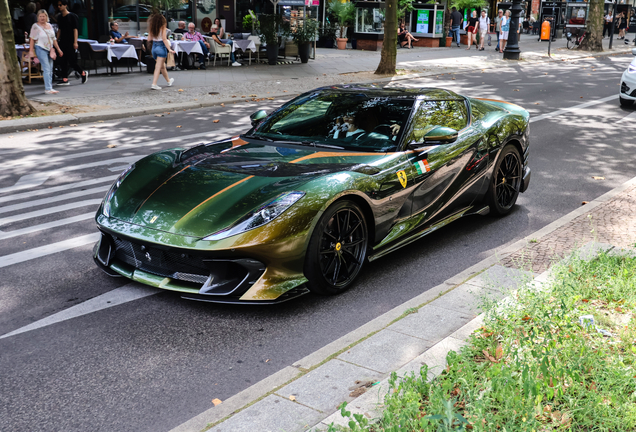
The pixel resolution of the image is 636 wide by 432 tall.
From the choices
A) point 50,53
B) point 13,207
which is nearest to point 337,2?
point 50,53

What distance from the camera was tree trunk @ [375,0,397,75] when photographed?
20.1 metres

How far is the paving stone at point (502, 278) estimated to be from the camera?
4660 millimetres

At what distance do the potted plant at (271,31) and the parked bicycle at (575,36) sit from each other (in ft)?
66.3

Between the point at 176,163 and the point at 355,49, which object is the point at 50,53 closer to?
the point at 176,163

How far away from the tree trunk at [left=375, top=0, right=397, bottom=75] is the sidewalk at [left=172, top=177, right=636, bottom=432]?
1581cm

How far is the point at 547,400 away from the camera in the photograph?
9.95 feet

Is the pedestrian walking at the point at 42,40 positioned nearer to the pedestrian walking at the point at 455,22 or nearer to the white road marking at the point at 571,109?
the white road marking at the point at 571,109

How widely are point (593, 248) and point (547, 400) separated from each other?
2.47 meters

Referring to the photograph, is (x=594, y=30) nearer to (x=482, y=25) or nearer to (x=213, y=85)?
(x=482, y=25)

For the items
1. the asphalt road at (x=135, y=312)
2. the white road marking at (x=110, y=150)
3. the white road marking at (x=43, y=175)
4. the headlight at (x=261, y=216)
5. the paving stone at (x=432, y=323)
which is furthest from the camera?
the white road marking at (x=110, y=150)

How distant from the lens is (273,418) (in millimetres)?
3045

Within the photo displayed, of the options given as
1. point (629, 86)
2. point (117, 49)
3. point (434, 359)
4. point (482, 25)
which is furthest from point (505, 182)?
point (482, 25)

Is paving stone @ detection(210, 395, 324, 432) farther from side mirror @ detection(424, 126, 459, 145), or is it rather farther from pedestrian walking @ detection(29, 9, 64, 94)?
pedestrian walking @ detection(29, 9, 64, 94)

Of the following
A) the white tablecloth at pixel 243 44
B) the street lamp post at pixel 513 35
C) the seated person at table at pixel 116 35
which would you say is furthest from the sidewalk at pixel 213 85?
the seated person at table at pixel 116 35
